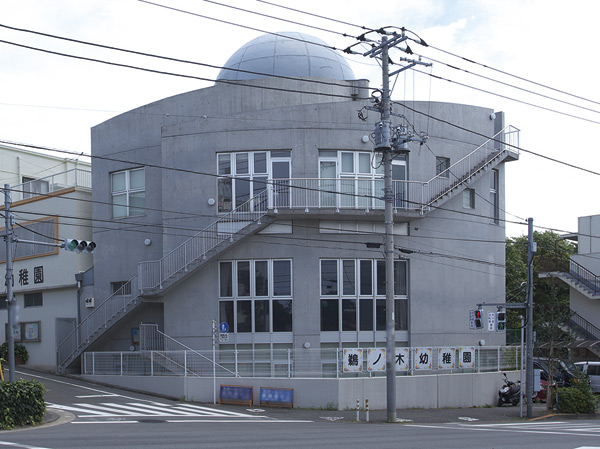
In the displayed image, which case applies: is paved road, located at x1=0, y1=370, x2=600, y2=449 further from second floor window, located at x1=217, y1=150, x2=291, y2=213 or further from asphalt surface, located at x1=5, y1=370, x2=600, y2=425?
second floor window, located at x1=217, y1=150, x2=291, y2=213

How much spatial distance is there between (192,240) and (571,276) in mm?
27428

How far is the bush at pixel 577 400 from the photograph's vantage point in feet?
86.6

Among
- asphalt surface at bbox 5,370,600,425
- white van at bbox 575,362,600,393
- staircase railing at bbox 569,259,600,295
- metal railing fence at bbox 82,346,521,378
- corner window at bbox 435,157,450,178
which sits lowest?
white van at bbox 575,362,600,393

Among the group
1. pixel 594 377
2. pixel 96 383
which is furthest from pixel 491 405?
pixel 96 383

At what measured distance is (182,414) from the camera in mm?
22719

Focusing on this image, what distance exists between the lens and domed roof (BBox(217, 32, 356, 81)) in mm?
32600

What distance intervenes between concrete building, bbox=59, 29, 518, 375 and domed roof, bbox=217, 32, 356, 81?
0.23m

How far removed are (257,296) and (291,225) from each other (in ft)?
10.6

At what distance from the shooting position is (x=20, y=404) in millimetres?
19000

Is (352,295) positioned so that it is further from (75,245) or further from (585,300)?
(585,300)

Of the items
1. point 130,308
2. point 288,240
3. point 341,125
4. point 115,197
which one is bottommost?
point 130,308

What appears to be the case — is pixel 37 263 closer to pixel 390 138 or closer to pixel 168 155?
pixel 168 155

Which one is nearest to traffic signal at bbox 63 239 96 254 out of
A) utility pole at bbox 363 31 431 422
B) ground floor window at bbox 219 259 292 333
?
ground floor window at bbox 219 259 292 333

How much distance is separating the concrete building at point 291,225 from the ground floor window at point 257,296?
0.15 ft
